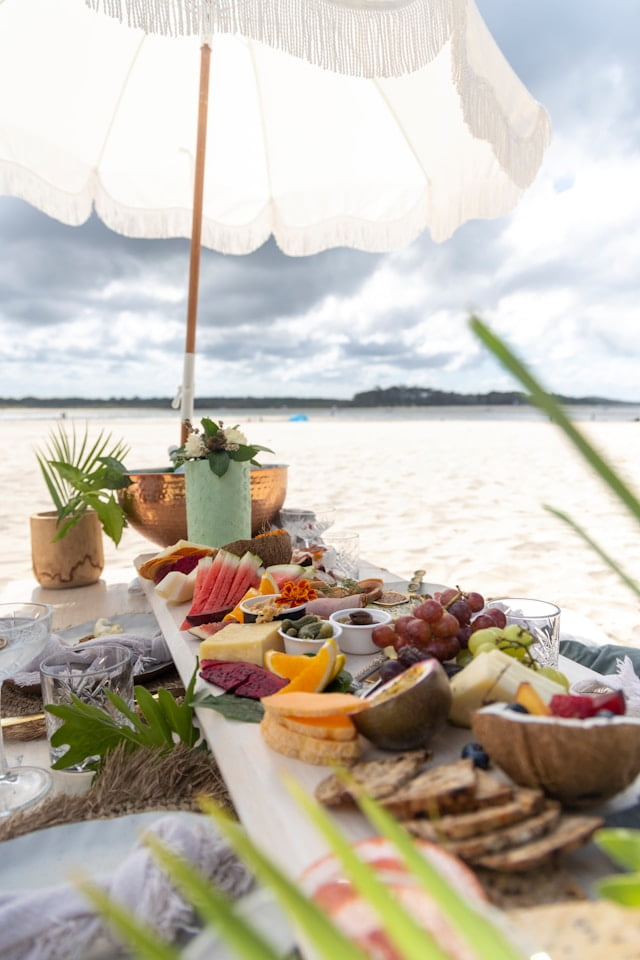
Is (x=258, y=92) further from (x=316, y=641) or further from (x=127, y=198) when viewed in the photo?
(x=316, y=641)

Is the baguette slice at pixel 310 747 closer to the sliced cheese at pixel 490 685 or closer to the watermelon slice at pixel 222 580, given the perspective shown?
the sliced cheese at pixel 490 685

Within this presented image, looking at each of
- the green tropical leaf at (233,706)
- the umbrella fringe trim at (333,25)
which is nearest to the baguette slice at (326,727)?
the green tropical leaf at (233,706)

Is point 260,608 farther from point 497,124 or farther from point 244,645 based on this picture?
point 497,124

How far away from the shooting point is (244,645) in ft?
4.08

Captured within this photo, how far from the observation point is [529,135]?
239 cm

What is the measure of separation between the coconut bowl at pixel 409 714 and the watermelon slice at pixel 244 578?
2.59 ft

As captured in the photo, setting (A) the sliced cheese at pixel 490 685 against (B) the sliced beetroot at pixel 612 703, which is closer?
(B) the sliced beetroot at pixel 612 703

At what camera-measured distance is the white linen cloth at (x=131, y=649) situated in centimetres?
165

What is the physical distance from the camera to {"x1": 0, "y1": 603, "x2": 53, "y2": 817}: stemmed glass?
1175 millimetres

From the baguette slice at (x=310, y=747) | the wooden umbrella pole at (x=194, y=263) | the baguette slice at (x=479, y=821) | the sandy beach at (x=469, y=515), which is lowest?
the sandy beach at (x=469, y=515)

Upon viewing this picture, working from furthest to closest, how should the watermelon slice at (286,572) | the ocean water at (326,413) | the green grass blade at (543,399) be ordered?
the ocean water at (326,413) < the watermelon slice at (286,572) < the green grass blade at (543,399)

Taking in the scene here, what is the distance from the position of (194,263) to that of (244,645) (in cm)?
218

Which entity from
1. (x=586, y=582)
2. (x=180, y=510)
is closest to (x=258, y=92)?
(x=180, y=510)

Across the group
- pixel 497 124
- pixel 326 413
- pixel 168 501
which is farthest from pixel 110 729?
pixel 326 413
